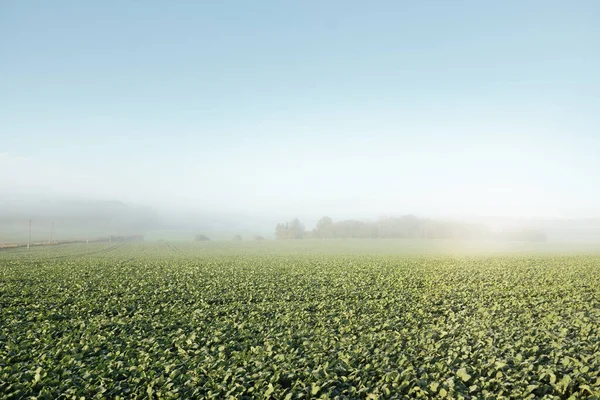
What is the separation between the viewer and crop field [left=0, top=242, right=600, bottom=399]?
9391 millimetres

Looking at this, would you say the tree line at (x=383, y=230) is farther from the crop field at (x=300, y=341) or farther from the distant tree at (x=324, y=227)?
the crop field at (x=300, y=341)

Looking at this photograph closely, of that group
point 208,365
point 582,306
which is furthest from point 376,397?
point 582,306

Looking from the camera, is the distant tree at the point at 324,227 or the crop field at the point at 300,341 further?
the distant tree at the point at 324,227

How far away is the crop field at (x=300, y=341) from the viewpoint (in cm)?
939

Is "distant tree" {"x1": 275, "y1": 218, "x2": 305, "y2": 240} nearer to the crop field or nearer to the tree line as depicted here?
the tree line

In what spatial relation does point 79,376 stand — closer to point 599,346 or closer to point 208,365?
point 208,365

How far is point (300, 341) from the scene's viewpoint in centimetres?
1335

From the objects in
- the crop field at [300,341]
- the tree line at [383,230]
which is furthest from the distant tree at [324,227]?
the crop field at [300,341]

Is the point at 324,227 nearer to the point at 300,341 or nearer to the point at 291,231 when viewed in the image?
the point at 291,231

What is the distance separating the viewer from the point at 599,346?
12.5m

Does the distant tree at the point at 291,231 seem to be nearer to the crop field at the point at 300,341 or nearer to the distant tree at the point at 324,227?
the distant tree at the point at 324,227

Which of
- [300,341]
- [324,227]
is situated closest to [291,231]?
[324,227]

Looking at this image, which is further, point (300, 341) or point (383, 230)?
point (383, 230)

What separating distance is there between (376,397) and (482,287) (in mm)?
19743
